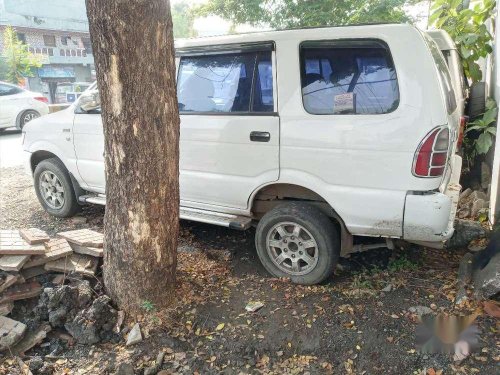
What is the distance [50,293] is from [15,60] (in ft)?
84.5

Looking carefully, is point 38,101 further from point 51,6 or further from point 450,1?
point 51,6

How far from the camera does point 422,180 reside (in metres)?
2.94

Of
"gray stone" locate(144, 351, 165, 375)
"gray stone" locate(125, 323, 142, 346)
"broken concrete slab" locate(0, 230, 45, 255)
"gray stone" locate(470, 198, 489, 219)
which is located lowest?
"gray stone" locate(144, 351, 165, 375)

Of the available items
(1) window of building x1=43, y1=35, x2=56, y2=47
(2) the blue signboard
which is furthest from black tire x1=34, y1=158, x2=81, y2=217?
(1) window of building x1=43, y1=35, x2=56, y2=47

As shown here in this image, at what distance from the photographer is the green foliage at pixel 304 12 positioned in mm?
9391

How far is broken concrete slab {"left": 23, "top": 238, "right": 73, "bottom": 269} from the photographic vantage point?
3289 mm

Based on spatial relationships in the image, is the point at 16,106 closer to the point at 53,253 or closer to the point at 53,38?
the point at 53,253

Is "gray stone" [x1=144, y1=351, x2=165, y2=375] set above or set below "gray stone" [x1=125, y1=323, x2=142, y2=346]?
below

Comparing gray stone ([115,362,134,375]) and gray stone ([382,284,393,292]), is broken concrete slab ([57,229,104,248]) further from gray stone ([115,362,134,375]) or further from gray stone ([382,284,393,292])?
gray stone ([382,284,393,292])

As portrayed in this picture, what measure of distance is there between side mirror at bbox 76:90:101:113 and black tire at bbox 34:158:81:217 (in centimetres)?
80

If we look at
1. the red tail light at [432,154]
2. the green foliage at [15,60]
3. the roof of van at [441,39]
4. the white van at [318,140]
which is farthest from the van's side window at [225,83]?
Answer: the green foliage at [15,60]

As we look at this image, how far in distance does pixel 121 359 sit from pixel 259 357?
90cm

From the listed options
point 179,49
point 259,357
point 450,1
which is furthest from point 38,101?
point 259,357

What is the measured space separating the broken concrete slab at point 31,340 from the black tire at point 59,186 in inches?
88.9
